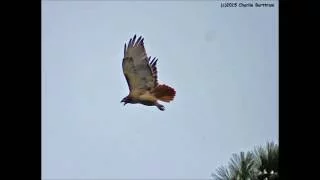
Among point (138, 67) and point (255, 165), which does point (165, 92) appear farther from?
point (255, 165)

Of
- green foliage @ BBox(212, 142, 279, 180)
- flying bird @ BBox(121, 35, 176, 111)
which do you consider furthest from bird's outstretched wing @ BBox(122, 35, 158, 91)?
green foliage @ BBox(212, 142, 279, 180)

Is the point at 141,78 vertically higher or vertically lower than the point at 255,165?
higher

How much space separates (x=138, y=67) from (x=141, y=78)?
0.08 feet

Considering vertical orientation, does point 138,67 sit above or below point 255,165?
above

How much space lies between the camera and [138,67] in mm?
680

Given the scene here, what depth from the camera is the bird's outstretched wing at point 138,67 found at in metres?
0.67

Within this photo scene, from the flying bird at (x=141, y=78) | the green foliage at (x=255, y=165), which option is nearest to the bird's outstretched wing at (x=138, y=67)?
the flying bird at (x=141, y=78)

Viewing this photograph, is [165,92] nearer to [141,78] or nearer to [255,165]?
[141,78]

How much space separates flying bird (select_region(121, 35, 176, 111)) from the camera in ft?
2.22

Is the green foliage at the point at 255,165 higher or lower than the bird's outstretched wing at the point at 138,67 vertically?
lower

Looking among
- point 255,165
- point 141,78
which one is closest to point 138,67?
point 141,78

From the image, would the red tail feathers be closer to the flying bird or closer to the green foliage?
the flying bird

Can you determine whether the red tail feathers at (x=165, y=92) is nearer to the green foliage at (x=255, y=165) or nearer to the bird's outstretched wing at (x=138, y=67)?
the bird's outstretched wing at (x=138, y=67)
